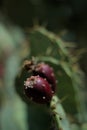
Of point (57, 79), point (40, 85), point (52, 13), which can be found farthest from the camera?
point (52, 13)

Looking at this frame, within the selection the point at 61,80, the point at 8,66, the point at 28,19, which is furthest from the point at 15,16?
the point at 61,80

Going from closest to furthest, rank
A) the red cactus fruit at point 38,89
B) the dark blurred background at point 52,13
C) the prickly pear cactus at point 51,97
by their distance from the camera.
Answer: the red cactus fruit at point 38,89 < the prickly pear cactus at point 51,97 < the dark blurred background at point 52,13

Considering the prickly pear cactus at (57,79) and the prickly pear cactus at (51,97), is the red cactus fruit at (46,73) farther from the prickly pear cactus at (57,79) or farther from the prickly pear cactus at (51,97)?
the prickly pear cactus at (57,79)

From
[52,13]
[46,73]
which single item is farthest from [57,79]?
[52,13]

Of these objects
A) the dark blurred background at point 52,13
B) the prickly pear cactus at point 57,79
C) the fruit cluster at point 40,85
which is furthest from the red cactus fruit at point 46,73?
the dark blurred background at point 52,13

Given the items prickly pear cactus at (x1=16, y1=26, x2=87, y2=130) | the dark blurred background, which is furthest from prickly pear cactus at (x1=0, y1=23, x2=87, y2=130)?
the dark blurred background

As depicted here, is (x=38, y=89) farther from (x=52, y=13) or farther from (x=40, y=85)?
(x=52, y=13)

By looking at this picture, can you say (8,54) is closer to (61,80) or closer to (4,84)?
(4,84)
